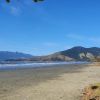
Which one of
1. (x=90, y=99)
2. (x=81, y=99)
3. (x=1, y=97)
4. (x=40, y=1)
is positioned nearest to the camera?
(x=40, y=1)

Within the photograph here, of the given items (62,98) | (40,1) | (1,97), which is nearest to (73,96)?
(62,98)

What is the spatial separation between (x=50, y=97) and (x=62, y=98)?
80 cm

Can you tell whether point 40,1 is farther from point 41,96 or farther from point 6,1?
point 41,96

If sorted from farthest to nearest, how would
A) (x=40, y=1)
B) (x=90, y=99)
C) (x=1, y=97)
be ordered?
(x=1, y=97) → (x=90, y=99) → (x=40, y=1)

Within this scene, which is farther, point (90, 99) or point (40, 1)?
point (90, 99)

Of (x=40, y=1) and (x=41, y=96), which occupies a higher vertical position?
(x=40, y=1)

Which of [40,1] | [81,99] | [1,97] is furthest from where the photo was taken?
[1,97]

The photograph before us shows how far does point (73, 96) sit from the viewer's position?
18.7 metres

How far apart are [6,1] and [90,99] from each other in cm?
916

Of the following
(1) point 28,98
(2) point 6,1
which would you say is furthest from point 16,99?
(2) point 6,1

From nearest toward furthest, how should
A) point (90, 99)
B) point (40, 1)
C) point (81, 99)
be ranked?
point (40, 1), point (90, 99), point (81, 99)

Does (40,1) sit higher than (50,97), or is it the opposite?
(40,1)

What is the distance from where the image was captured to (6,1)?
7309mm

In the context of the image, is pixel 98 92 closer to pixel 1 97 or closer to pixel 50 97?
pixel 50 97
